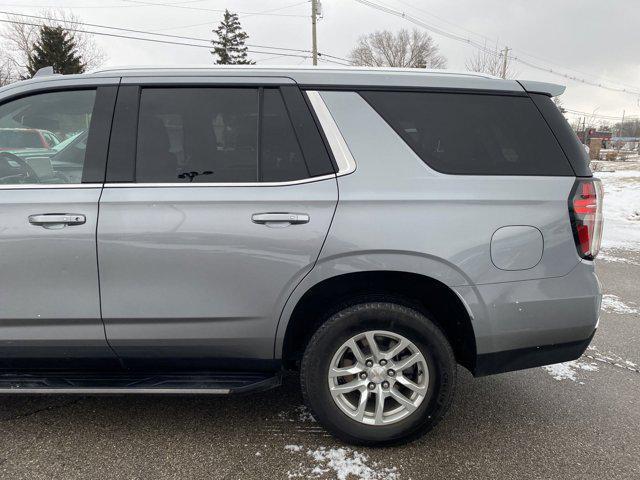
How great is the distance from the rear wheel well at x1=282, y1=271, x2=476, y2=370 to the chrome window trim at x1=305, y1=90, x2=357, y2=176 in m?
0.55

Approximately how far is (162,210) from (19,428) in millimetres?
1555

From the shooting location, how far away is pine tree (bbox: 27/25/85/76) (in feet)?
118

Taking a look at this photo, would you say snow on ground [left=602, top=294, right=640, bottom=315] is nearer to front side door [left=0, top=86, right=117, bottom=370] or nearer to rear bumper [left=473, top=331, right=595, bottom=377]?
rear bumper [left=473, top=331, right=595, bottom=377]

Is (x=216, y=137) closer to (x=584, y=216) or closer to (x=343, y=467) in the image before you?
(x=343, y=467)

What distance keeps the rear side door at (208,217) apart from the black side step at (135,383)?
72 mm

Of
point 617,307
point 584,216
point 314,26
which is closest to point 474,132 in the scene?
point 584,216

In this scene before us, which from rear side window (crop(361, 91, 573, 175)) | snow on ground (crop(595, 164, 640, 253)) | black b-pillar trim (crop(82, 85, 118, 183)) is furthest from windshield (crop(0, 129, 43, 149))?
snow on ground (crop(595, 164, 640, 253))

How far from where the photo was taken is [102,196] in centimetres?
233

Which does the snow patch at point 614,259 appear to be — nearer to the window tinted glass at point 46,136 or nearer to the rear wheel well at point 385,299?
the rear wheel well at point 385,299

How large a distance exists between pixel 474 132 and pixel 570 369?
7.01 feet

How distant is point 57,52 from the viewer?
36906 millimetres

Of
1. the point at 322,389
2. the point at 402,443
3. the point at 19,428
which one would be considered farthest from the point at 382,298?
the point at 19,428

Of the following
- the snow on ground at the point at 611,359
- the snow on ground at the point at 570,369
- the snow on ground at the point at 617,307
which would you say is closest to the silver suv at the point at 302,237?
the snow on ground at the point at 570,369

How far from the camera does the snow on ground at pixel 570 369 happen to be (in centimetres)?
337
